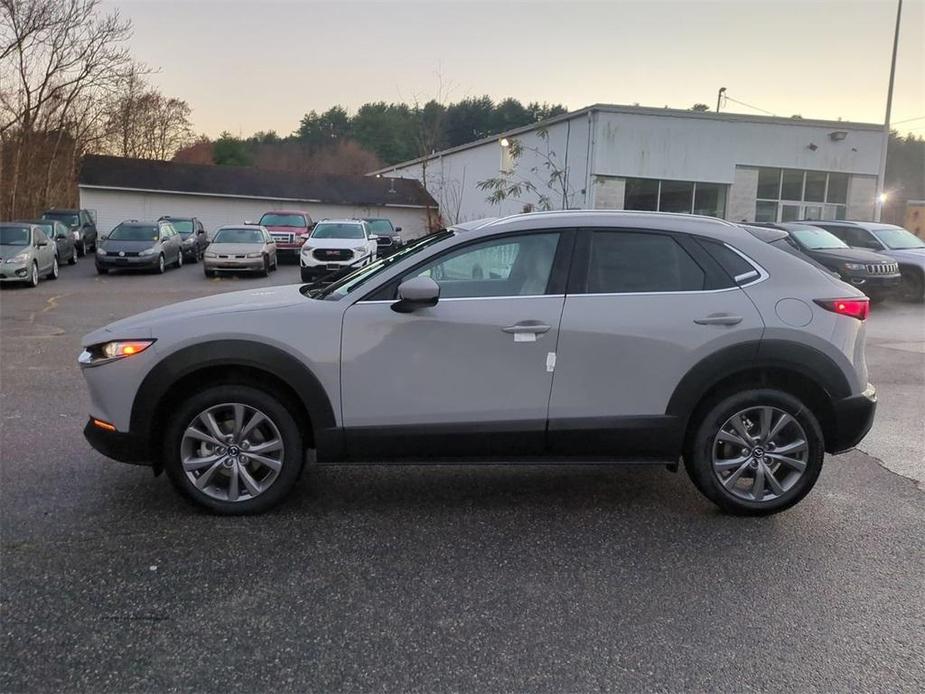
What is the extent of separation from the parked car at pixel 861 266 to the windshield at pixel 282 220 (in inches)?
717

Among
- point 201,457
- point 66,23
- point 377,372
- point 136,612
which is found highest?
point 66,23

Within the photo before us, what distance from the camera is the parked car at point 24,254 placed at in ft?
58.4

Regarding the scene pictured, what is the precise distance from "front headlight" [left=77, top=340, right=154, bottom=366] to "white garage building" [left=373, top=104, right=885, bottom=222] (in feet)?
63.6

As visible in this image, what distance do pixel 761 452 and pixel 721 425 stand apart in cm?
30

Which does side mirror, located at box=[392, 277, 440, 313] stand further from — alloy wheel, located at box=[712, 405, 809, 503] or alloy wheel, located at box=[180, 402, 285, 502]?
alloy wheel, located at box=[712, 405, 809, 503]

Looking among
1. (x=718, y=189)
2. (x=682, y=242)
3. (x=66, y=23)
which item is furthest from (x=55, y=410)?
(x=66, y=23)

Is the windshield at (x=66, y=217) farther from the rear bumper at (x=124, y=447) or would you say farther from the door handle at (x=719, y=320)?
the door handle at (x=719, y=320)

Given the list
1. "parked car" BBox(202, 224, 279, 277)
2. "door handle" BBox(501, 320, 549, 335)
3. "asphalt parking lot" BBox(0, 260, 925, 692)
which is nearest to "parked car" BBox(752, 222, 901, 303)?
"asphalt parking lot" BBox(0, 260, 925, 692)

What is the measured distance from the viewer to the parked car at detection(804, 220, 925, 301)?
1592 centimetres

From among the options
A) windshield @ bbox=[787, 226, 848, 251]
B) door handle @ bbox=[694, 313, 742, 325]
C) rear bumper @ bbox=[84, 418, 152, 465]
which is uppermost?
windshield @ bbox=[787, 226, 848, 251]

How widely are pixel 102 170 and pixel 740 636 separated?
42023mm

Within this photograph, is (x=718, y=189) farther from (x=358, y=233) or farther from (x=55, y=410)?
(x=55, y=410)

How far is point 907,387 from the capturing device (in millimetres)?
7961

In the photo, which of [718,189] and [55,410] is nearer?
[55,410]
